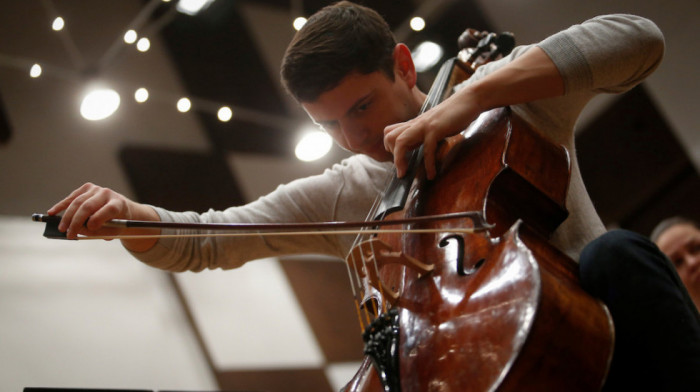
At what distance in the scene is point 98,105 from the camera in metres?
1.95

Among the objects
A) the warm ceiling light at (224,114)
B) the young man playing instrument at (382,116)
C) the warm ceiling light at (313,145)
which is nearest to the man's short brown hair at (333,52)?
the young man playing instrument at (382,116)

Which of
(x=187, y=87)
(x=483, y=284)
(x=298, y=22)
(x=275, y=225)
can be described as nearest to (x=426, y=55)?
(x=298, y=22)

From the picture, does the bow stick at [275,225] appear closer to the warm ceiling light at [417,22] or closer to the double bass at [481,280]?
the double bass at [481,280]

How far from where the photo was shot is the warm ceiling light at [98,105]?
6.37 ft

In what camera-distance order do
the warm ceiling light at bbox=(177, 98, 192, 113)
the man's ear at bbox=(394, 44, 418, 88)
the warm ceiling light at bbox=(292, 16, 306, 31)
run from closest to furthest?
1. the man's ear at bbox=(394, 44, 418, 88)
2. the warm ceiling light at bbox=(177, 98, 192, 113)
3. the warm ceiling light at bbox=(292, 16, 306, 31)

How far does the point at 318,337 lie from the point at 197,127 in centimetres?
90

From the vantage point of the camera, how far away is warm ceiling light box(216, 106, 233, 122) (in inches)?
89.2

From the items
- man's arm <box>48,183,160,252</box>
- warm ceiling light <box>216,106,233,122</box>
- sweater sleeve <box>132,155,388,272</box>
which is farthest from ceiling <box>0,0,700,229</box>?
man's arm <box>48,183,160,252</box>

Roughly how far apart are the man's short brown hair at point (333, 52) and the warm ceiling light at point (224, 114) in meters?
1.09

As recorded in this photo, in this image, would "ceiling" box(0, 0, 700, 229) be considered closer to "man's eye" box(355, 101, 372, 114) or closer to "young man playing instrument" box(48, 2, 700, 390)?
"young man playing instrument" box(48, 2, 700, 390)

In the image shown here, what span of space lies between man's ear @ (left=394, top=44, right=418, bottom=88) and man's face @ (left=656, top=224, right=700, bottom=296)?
3.86 ft

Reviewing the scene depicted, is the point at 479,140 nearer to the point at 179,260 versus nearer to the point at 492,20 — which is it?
the point at 179,260

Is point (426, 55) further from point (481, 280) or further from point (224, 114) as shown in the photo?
point (481, 280)

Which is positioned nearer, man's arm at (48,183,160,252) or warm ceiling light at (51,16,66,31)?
man's arm at (48,183,160,252)
